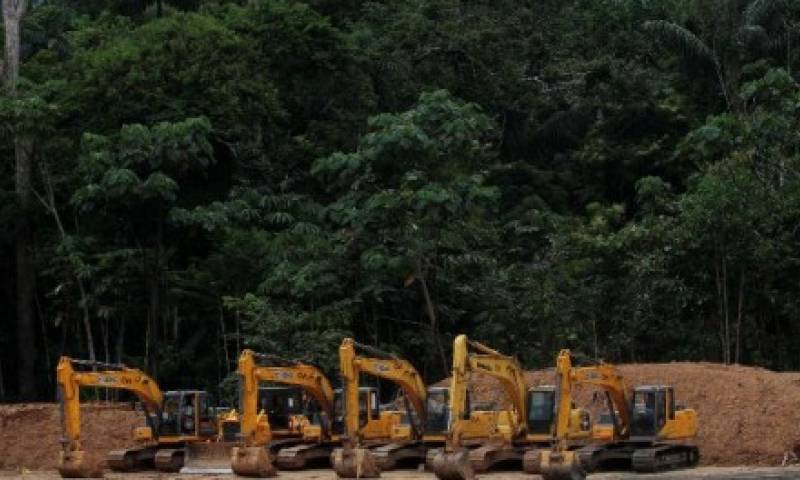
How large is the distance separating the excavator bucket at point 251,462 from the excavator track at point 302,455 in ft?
7.70

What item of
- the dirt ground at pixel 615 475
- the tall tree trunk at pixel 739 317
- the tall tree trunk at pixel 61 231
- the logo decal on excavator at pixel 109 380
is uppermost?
the tall tree trunk at pixel 61 231

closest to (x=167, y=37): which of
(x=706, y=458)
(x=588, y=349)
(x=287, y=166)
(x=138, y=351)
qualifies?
(x=287, y=166)

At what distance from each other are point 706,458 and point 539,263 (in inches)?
563

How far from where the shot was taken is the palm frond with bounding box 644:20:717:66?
51219mm

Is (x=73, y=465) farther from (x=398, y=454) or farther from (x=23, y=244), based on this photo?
(x=23, y=244)

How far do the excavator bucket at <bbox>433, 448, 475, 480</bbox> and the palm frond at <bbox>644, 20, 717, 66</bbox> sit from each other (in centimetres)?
2780

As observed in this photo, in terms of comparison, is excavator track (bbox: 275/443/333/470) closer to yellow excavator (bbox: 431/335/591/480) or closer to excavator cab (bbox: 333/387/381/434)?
excavator cab (bbox: 333/387/381/434)

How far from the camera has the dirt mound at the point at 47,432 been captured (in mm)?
39125

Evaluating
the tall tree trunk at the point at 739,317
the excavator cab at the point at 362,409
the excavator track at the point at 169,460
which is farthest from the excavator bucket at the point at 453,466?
the tall tree trunk at the point at 739,317

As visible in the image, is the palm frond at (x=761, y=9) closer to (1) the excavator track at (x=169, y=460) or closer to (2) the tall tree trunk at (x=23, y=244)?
(2) the tall tree trunk at (x=23, y=244)

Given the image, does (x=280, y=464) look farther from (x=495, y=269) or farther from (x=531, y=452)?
(x=495, y=269)

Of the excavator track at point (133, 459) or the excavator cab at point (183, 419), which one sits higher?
the excavator cab at point (183, 419)

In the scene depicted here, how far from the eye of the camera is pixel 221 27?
166 ft

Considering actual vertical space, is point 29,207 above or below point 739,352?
above
